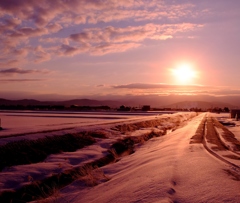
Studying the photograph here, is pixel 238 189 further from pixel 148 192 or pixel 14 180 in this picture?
pixel 14 180

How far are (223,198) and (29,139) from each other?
481 inches

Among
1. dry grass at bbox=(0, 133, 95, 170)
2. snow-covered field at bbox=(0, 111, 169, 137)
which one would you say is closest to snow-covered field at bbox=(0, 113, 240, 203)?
dry grass at bbox=(0, 133, 95, 170)

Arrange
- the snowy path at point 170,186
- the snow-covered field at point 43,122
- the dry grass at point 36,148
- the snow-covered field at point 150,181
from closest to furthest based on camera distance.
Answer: the snowy path at point 170,186 → the snow-covered field at point 150,181 → the dry grass at point 36,148 → the snow-covered field at point 43,122

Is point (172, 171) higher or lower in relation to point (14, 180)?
higher

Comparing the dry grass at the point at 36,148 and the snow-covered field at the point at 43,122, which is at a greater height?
the snow-covered field at the point at 43,122

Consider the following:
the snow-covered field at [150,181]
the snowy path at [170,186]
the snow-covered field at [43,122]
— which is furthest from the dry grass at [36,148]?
the snowy path at [170,186]

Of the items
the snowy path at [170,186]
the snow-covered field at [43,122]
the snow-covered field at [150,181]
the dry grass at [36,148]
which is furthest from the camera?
the snow-covered field at [43,122]

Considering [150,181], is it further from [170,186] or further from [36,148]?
[36,148]

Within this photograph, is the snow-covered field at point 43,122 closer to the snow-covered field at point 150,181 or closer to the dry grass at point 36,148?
the dry grass at point 36,148

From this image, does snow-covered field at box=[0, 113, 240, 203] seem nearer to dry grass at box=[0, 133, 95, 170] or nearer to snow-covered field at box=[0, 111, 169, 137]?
dry grass at box=[0, 133, 95, 170]

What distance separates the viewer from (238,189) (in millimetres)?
7156

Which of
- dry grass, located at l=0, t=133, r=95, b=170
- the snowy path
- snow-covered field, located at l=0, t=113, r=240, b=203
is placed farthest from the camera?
dry grass, located at l=0, t=133, r=95, b=170

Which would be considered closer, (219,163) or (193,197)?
(193,197)

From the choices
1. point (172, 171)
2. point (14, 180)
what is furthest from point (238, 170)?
point (14, 180)
